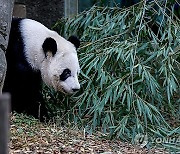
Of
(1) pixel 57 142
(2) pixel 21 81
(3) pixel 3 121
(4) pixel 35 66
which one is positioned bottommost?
(1) pixel 57 142

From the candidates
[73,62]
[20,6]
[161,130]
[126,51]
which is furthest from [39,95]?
[20,6]

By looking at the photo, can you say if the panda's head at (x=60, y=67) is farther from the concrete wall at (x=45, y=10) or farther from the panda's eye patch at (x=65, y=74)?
the concrete wall at (x=45, y=10)

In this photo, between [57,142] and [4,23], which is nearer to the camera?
[57,142]

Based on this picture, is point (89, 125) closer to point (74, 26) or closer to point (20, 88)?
point (20, 88)

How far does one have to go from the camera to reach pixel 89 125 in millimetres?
3531

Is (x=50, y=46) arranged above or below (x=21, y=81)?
above

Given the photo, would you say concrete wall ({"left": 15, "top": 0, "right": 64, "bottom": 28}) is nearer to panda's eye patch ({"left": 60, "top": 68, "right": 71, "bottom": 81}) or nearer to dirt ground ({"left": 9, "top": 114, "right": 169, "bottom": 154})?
panda's eye patch ({"left": 60, "top": 68, "right": 71, "bottom": 81})

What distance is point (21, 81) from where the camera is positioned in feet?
11.8

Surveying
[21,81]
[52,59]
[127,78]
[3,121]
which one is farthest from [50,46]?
[3,121]

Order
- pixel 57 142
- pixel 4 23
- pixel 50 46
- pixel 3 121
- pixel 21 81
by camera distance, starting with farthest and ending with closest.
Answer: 1. pixel 21 81
2. pixel 50 46
3. pixel 4 23
4. pixel 57 142
5. pixel 3 121

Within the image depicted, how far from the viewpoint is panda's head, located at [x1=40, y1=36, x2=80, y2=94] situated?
3.46m

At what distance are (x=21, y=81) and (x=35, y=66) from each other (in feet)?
0.63

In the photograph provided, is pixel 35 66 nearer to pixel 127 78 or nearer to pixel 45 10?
pixel 127 78

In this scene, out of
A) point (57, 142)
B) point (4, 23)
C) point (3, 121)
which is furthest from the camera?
point (4, 23)
